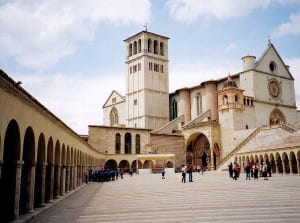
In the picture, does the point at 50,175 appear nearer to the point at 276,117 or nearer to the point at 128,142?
the point at 128,142

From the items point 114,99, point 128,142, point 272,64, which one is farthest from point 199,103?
point 114,99

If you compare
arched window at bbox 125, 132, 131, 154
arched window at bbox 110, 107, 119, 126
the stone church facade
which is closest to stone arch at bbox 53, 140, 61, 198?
the stone church facade

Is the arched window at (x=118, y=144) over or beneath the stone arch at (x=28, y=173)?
over

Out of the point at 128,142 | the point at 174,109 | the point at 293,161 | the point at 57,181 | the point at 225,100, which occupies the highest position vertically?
the point at 174,109

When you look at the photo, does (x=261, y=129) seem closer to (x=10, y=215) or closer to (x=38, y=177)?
(x=38, y=177)

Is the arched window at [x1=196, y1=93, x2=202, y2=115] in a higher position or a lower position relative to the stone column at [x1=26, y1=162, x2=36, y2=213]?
higher

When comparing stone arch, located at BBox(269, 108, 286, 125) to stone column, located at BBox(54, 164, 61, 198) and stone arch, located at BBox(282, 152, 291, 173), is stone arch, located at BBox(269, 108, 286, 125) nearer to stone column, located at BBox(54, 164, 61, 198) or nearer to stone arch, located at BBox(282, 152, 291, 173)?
stone arch, located at BBox(282, 152, 291, 173)

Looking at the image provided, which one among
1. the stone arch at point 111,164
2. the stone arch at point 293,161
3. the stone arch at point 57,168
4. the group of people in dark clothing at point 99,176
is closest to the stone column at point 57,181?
the stone arch at point 57,168

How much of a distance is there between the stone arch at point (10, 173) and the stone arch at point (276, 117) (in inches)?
2021

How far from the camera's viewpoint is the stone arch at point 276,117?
5734cm

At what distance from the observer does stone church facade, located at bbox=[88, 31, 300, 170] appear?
54.1m

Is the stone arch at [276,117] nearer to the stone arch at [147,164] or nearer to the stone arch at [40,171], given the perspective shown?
the stone arch at [147,164]

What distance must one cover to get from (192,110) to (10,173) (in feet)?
189

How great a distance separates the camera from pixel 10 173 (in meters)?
11.4
